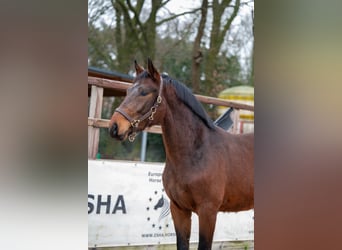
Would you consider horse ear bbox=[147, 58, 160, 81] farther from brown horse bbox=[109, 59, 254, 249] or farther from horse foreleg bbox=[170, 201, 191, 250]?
horse foreleg bbox=[170, 201, 191, 250]

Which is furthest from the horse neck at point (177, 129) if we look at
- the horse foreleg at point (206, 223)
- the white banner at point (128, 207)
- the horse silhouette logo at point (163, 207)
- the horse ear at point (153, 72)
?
the horse silhouette logo at point (163, 207)

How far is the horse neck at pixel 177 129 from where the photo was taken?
2.70 meters

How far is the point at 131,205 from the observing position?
318cm

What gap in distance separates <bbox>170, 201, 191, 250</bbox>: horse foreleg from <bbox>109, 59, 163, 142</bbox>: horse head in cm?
47

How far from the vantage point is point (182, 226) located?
2.79m

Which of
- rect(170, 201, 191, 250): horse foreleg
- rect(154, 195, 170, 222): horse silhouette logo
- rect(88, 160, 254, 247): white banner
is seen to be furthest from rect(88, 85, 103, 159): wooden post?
rect(170, 201, 191, 250): horse foreleg

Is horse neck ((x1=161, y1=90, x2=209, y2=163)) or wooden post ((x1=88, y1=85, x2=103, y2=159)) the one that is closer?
horse neck ((x1=161, y1=90, x2=209, y2=163))

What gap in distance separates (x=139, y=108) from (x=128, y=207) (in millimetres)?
793

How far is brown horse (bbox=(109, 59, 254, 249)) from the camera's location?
8.56ft

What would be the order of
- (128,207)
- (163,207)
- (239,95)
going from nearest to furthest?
(128,207), (163,207), (239,95)

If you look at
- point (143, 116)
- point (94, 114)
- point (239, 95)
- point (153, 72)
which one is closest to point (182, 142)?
point (143, 116)

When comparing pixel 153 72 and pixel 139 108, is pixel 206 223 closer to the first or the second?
pixel 139 108

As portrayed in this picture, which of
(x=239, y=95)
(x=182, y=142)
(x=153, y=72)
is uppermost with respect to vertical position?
(x=239, y=95)

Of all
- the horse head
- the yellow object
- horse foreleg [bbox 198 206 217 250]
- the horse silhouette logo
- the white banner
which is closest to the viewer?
the horse head
